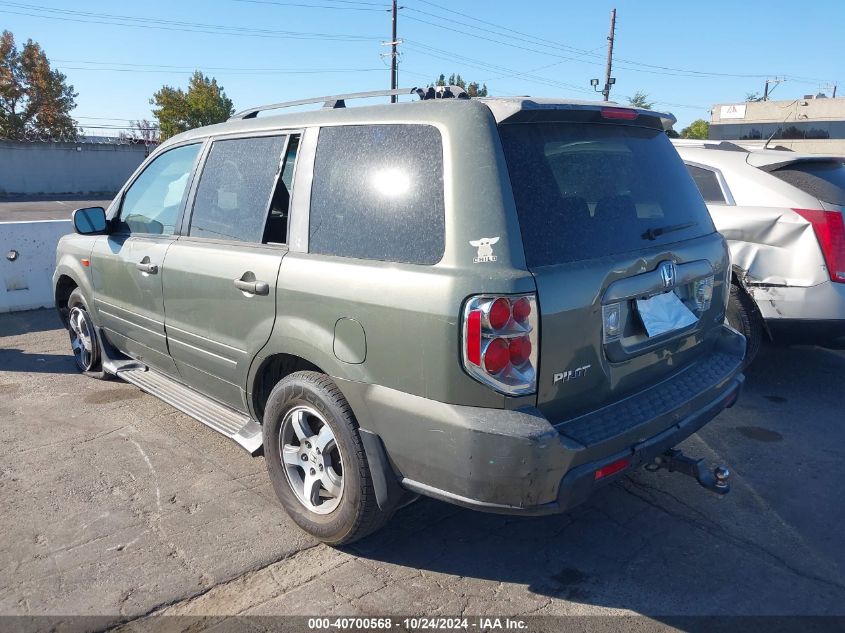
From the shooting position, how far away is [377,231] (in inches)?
110

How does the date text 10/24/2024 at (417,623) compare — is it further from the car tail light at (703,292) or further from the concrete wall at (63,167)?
the concrete wall at (63,167)

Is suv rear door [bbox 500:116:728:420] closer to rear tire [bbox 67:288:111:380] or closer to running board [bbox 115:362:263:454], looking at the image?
running board [bbox 115:362:263:454]

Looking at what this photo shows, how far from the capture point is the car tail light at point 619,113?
9.69 feet

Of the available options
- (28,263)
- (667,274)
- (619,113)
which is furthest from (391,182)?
(28,263)

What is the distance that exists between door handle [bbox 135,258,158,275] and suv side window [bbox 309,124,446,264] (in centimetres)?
150

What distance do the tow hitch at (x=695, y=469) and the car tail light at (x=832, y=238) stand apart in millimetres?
2227

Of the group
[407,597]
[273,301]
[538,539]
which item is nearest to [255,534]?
[407,597]

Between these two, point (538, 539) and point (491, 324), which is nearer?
point (491, 324)

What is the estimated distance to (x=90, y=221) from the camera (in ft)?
15.2

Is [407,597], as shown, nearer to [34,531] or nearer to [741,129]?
Result: [34,531]

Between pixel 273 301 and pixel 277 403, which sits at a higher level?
pixel 273 301

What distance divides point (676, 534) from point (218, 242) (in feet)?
9.07

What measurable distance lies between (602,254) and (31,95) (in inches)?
2380

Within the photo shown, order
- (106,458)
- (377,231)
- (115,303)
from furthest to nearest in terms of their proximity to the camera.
→ 1. (115,303)
2. (106,458)
3. (377,231)
